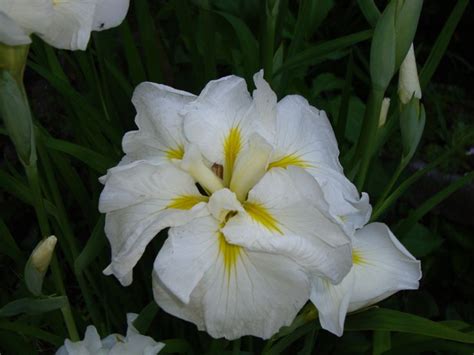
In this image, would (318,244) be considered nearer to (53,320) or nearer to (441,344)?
(441,344)

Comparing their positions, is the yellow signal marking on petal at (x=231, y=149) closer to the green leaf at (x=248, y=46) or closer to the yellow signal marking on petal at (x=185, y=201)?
the yellow signal marking on petal at (x=185, y=201)

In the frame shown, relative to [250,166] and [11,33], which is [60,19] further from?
[250,166]

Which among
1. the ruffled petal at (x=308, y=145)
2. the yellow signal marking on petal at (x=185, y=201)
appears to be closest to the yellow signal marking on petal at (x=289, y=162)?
the ruffled petal at (x=308, y=145)

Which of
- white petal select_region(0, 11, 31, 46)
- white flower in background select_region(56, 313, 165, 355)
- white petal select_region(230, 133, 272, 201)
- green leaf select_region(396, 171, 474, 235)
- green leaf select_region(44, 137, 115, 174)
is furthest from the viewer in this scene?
green leaf select_region(396, 171, 474, 235)

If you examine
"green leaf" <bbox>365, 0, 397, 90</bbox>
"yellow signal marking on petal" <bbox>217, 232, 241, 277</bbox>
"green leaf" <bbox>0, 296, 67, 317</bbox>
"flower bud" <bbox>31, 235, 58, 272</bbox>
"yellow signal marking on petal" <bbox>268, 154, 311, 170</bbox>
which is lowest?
"green leaf" <bbox>0, 296, 67, 317</bbox>

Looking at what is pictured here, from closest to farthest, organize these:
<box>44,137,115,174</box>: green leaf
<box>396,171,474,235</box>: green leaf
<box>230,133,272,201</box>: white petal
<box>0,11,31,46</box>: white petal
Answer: <box>0,11,31,46</box>: white petal
<box>230,133,272,201</box>: white petal
<box>44,137,115,174</box>: green leaf
<box>396,171,474,235</box>: green leaf

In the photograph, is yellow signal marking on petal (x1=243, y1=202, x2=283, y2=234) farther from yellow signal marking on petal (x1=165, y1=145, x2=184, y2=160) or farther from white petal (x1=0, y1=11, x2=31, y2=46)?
white petal (x1=0, y1=11, x2=31, y2=46)

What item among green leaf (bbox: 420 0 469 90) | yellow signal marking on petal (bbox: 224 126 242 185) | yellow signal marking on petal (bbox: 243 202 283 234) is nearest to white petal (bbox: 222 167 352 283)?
yellow signal marking on petal (bbox: 243 202 283 234)

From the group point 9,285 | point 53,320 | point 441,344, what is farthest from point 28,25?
point 9,285
